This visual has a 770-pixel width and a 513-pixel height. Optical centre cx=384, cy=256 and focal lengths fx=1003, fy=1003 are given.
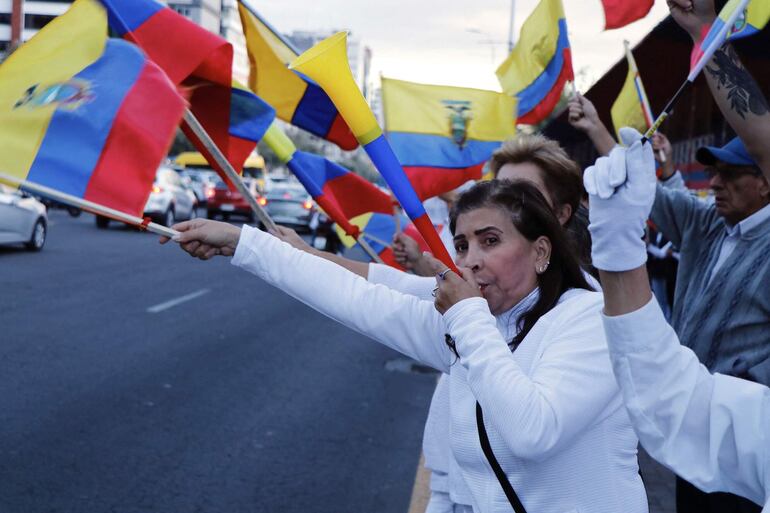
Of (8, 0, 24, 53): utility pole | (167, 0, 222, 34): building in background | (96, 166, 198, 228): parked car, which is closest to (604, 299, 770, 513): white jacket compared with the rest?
(96, 166, 198, 228): parked car

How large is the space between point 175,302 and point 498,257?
10.4 m

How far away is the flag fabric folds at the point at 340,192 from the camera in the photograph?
4.13 meters

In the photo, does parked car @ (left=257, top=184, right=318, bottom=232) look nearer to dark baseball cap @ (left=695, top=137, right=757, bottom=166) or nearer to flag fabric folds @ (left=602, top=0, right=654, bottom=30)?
flag fabric folds @ (left=602, top=0, right=654, bottom=30)

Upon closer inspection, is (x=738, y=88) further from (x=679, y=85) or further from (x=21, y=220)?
(x=21, y=220)

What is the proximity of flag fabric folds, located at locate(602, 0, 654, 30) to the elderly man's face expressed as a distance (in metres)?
0.65

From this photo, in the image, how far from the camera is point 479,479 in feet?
7.20

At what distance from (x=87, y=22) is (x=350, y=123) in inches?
36.6

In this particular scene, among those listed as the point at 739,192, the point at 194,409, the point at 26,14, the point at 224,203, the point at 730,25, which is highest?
the point at 730,25

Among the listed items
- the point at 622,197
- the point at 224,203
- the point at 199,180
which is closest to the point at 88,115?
the point at 622,197

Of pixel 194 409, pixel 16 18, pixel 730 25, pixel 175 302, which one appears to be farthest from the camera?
pixel 16 18

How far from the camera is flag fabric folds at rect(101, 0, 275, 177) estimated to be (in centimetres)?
319

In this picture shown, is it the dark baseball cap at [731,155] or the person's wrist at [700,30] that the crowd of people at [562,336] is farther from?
the dark baseball cap at [731,155]

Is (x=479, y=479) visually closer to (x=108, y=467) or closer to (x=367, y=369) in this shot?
(x=108, y=467)

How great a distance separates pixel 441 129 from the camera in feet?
15.5
